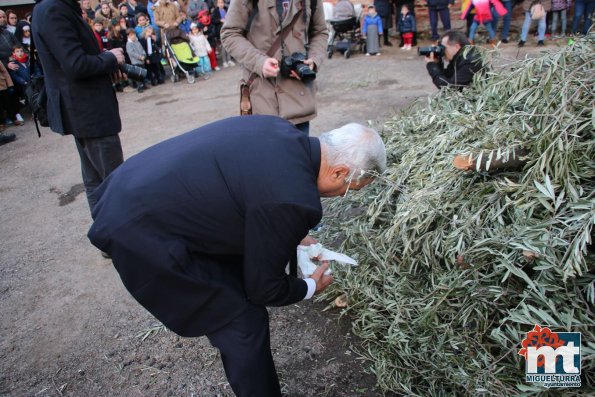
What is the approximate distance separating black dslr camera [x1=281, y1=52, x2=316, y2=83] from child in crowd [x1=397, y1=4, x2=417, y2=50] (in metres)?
8.43

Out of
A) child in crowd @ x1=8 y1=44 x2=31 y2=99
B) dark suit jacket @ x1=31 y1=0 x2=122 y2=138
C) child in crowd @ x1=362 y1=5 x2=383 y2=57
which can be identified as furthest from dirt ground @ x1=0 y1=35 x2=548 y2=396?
child in crowd @ x1=362 y1=5 x2=383 y2=57

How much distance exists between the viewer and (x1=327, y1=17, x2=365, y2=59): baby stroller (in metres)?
11.0

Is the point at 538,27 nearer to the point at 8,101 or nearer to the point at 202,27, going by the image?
the point at 202,27

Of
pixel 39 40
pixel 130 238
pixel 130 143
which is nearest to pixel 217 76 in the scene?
pixel 130 143

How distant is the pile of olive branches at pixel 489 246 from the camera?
6.72 feet

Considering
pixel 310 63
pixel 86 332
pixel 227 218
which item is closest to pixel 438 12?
pixel 310 63

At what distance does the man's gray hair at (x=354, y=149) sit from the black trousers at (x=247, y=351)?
2.50 ft

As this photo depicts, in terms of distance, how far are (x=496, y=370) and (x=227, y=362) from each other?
48.9 inches

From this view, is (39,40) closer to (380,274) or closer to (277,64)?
(277,64)

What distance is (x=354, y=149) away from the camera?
79.4 inches

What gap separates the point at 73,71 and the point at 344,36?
9306 millimetres

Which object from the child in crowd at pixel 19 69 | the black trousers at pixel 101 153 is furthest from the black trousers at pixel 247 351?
the child in crowd at pixel 19 69

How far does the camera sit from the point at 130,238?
1.86 meters

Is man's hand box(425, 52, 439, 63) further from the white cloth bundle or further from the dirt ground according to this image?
the white cloth bundle
